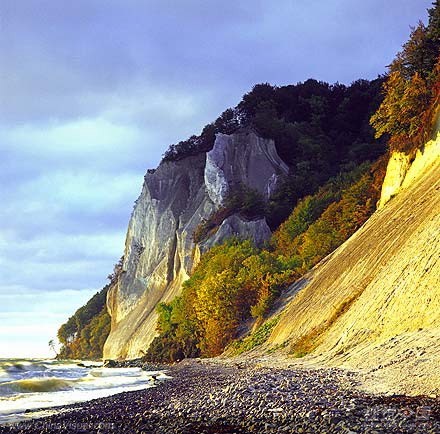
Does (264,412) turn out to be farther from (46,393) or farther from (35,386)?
(35,386)

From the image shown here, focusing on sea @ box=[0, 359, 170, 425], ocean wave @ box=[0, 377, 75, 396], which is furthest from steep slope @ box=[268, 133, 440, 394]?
ocean wave @ box=[0, 377, 75, 396]

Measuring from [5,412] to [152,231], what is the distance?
189 feet

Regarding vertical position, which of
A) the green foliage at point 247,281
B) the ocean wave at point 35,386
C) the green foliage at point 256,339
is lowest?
the green foliage at point 256,339

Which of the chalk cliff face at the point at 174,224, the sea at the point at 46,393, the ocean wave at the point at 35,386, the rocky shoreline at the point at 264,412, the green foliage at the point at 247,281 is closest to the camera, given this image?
the rocky shoreline at the point at 264,412

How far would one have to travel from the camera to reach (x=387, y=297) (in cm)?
2359

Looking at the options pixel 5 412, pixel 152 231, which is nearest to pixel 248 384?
pixel 5 412

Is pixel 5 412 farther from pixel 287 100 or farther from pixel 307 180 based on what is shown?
pixel 287 100

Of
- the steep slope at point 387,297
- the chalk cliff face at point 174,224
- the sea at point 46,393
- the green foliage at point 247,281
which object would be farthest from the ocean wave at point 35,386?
the chalk cliff face at point 174,224

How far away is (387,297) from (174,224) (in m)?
50.6

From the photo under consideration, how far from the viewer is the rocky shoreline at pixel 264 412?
445 inches

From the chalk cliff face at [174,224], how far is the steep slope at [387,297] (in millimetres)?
23818

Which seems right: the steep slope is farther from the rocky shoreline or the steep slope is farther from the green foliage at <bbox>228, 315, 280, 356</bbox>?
the rocky shoreline

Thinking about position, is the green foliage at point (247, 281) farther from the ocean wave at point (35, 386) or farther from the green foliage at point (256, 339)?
the ocean wave at point (35, 386)

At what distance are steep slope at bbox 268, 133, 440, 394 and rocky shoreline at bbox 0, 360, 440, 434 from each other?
1.66m
